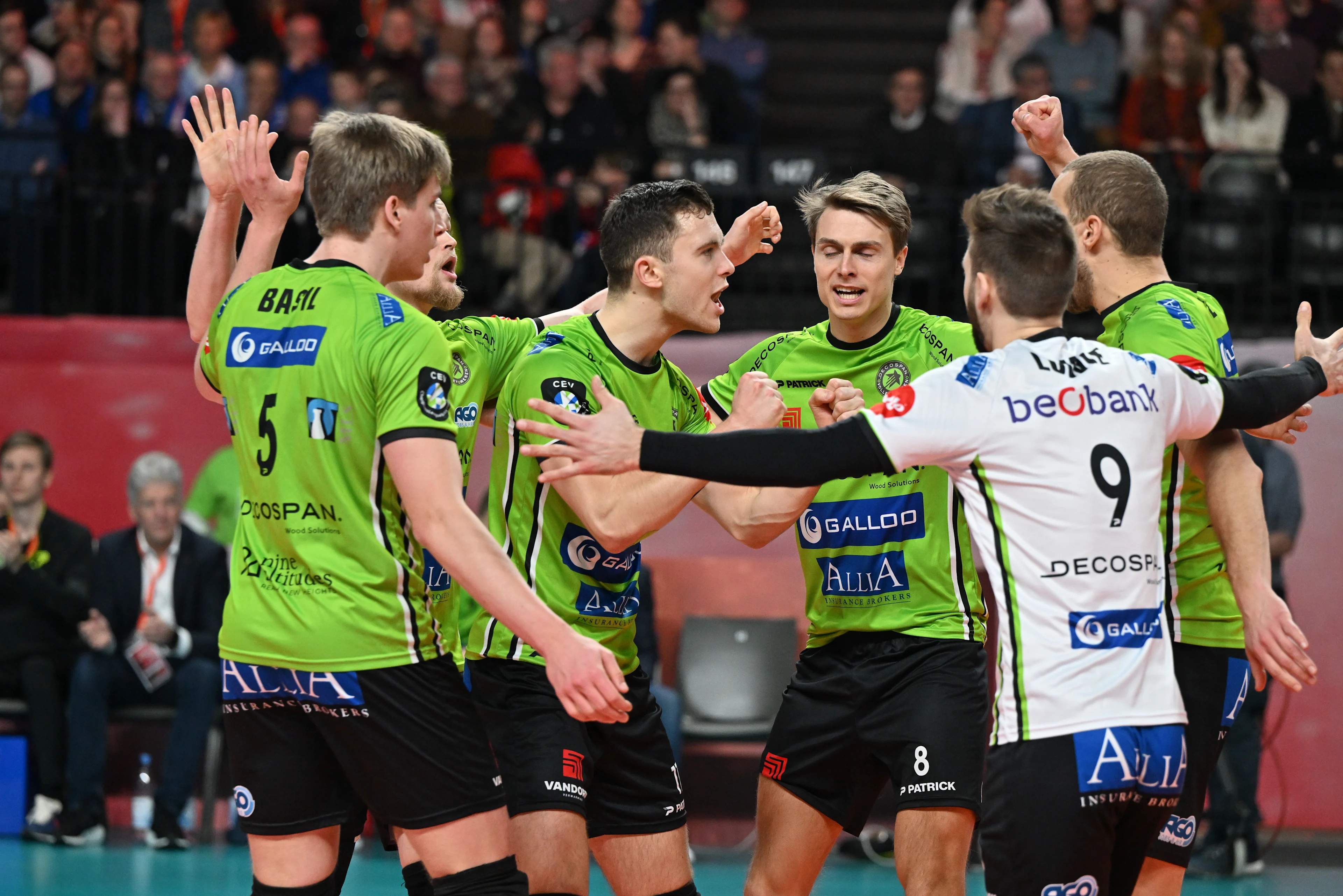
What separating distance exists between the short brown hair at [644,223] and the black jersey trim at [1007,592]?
136cm

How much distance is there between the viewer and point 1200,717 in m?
4.13

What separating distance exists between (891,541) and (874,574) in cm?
11

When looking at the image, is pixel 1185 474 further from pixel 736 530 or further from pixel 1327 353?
pixel 736 530

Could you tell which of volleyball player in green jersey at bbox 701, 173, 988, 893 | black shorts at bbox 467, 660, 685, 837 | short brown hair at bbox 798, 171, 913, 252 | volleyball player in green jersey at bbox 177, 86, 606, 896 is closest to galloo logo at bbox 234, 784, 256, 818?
volleyball player in green jersey at bbox 177, 86, 606, 896

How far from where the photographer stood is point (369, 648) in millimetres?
3521

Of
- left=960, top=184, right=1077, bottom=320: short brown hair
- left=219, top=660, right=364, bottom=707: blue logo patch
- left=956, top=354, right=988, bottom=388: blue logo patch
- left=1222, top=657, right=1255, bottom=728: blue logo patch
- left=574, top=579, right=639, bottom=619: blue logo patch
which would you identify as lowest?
left=1222, top=657, right=1255, bottom=728: blue logo patch

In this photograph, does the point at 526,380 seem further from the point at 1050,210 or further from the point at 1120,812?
the point at 1120,812

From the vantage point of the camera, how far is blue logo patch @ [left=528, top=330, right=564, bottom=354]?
4301 millimetres

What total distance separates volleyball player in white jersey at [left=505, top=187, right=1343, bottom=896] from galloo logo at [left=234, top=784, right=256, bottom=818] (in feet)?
3.55

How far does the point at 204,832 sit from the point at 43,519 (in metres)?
2.02

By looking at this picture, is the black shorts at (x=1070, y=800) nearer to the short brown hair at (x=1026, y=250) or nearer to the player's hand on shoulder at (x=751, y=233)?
the short brown hair at (x=1026, y=250)

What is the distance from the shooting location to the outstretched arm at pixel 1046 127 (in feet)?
15.8

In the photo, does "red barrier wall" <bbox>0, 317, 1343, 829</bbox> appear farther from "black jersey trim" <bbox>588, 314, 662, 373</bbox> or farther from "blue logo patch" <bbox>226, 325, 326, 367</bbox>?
"blue logo patch" <bbox>226, 325, 326, 367</bbox>

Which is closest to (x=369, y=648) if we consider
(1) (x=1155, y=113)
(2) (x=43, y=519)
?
(2) (x=43, y=519)
